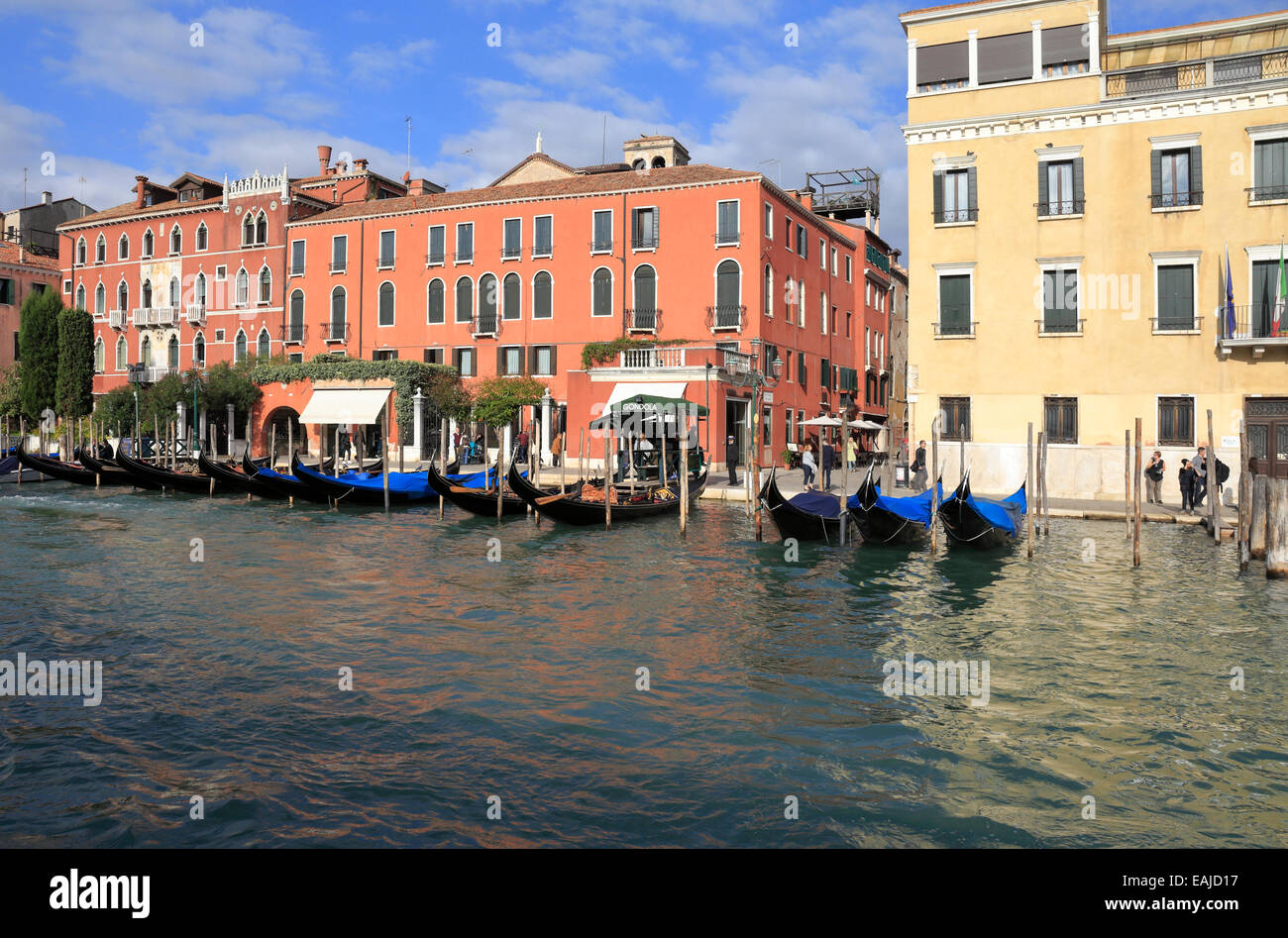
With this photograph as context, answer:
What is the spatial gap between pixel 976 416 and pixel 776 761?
15.3 metres

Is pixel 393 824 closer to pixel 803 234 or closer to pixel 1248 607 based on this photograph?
pixel 1248 607

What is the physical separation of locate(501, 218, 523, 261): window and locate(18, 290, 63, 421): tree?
18785 millimetres

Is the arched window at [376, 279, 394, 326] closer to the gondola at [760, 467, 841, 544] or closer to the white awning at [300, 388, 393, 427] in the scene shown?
the white awning at [300, 388, 393, 427]

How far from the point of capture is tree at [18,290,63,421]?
113ft

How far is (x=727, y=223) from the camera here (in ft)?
83.4

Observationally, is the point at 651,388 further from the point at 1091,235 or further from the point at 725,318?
the point at 1091,235

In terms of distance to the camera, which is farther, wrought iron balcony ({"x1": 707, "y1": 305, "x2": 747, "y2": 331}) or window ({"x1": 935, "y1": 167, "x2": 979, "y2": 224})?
wrought iron balcony ({"x1": 707, "y1": 305, "x2": 747, "y2": 331})

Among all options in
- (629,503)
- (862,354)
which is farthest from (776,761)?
(862,354)

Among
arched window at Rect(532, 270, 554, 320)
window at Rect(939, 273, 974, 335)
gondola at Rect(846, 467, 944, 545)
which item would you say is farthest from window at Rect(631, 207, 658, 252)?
gondola at Rect(846, 467, 944, 545)

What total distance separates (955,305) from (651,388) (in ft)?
25.8

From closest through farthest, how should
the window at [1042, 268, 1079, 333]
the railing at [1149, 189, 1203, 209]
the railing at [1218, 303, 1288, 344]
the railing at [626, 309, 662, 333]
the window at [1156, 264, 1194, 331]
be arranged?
the railing at [1218, 303, 1288, 344]
the railing at [1149, 189, 1203, 209]
the window at [1156, 264, 1194, 331]
the window at [1042, 268, 1079, 333]
the railing at [626, 309, 662, 333]

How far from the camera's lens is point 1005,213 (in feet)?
61.8

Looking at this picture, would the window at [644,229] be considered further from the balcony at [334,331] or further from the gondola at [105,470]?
the gondola at [105,470]

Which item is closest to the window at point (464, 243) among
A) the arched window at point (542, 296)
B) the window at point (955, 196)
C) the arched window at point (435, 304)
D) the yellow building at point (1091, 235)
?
the arched window at point (435, 304)
